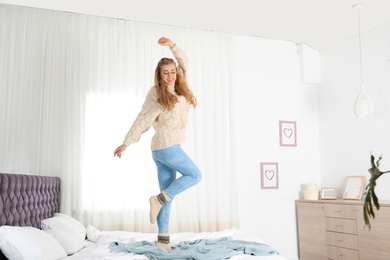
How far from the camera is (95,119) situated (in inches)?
169

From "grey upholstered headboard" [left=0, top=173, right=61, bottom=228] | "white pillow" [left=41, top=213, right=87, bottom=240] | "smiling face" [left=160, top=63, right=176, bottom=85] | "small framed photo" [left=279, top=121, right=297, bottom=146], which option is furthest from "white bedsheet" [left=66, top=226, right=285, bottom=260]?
"small framed photo" [left=279, top=121, right=297, bottom=146]

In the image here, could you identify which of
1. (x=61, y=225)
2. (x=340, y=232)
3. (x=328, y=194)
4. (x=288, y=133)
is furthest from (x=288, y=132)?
(x=61, y=225)

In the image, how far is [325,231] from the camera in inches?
183

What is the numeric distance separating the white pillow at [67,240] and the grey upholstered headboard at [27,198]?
260 mm

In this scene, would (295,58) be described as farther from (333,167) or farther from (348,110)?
(333,167)

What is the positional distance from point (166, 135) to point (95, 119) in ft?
5.70

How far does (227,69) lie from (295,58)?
1097mm

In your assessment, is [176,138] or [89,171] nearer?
[176,138]

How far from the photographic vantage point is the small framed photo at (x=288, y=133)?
520cm

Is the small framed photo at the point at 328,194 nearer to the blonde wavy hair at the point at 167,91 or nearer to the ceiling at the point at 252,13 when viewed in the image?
the ceiling at the point at 252,13

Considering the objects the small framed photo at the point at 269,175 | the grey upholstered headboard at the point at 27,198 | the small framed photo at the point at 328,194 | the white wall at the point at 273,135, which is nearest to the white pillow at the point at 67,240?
the grey upholstered headboard at the point at 27,198

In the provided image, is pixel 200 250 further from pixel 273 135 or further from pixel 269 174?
pixel 273 135

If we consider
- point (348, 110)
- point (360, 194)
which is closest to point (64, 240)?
point (360, 194)

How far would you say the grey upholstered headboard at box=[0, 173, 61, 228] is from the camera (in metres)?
2.82
